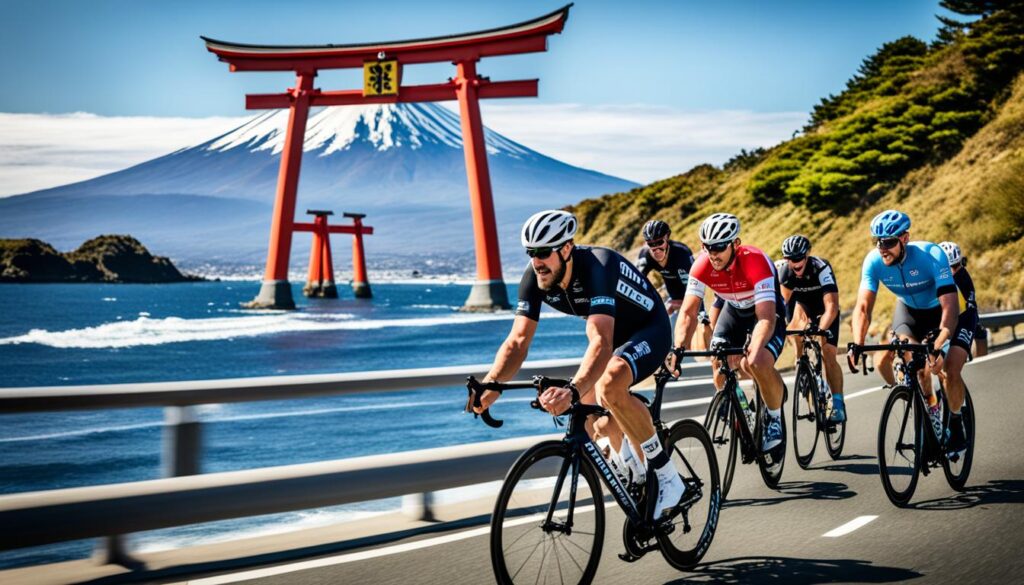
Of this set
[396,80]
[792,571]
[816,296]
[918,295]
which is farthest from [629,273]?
[396,80]

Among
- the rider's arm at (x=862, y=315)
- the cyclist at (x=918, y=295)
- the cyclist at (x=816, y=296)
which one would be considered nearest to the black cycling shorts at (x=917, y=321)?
the cyclist at (x=918, y=295)

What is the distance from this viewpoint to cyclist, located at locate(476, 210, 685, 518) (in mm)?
5164

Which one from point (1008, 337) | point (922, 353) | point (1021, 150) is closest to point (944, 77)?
point (1021, 150)

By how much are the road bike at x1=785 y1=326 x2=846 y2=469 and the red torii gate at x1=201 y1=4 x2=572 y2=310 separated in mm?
52609

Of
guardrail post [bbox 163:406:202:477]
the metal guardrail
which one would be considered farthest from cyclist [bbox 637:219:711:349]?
guardrail post [bbox 163:406:202:477]

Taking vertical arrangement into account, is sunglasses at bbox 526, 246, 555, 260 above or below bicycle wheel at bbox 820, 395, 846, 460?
above

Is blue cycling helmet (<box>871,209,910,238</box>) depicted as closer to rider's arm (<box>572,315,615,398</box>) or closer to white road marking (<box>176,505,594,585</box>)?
rider's arm (<box>572,315,615,398</box>)

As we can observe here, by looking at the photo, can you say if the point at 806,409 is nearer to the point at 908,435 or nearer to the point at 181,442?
the point at 908,435

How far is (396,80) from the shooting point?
66.4m

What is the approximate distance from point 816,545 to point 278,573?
314cm

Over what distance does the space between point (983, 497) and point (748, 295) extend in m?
2.23

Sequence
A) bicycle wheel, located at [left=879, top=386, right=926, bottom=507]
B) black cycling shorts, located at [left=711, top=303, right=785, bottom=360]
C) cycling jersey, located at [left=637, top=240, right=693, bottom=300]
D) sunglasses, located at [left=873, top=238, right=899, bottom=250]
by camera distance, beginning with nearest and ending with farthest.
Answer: bicycle wheel, located at [left=879, top=386, right=926, bottom=507] → sunglasses, located at [left=873, top=238, right=899, bottom=250] → black cycling shorts, located at [left=711, top=303, right=785, bottom=360] → cycling jersey, located at [left=637, top=240, right=693, bottom=300]

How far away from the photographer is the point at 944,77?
62.8m

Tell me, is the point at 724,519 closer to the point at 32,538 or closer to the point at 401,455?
the point at 401,455
